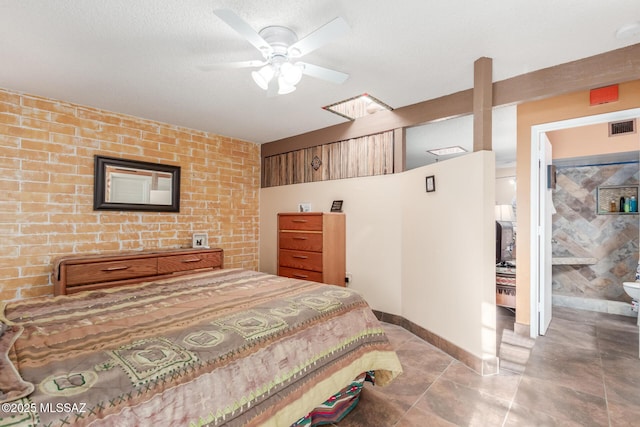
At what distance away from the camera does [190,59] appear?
2.38m

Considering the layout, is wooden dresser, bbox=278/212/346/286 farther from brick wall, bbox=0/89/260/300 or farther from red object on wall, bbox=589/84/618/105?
red object on wall, bbox=589/84/618/105

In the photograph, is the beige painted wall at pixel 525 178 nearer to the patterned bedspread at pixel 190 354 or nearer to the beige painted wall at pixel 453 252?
the beige painted wall at pixel 453 252

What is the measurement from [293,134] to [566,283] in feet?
14.9

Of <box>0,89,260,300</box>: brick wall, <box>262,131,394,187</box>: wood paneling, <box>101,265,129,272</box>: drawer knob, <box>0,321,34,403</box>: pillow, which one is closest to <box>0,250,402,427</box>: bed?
<box>0,321,34,403</box>: pillow

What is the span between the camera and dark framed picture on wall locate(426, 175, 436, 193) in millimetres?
2979

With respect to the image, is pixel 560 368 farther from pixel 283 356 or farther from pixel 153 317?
pixel 153 317

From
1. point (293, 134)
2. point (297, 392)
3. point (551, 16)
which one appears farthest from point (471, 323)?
point (293, 134)

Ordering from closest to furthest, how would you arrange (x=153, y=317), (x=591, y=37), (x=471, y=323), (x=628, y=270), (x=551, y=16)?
(x=153, y=317)
(x=551, y=16)
(x=591, y=37)
(x=471, y=323)
(x=628, y=270)

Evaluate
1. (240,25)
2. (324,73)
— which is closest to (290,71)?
(324,73)

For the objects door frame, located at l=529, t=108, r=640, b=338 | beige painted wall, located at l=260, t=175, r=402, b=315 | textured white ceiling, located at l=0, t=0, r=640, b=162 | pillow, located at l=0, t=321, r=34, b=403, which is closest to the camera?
pillow, located at l=0, t=321, r=34, b=403

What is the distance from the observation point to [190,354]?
1179mm

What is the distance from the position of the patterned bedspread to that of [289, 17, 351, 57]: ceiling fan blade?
1.56 meters

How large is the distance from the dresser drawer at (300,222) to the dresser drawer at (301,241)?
0.22 ft

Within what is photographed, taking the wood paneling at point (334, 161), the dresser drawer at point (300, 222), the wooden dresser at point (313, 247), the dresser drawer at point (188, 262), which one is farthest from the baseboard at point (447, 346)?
the dresser drawer at point (188, 262)
